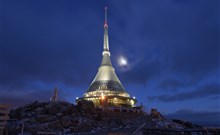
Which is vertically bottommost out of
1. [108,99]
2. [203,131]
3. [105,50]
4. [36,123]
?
[203,131]

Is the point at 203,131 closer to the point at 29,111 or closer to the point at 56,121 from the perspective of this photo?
the point at 56,121

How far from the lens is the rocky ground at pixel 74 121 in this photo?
1200 inches

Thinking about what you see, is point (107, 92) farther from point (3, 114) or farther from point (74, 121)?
point (3, 114)

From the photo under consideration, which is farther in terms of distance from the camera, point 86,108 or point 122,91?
point 122,91

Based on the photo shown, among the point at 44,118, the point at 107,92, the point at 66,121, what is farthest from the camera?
the point at 107,92

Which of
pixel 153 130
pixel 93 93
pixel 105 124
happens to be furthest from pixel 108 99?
pixel 153 130

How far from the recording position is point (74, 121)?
3475 cm

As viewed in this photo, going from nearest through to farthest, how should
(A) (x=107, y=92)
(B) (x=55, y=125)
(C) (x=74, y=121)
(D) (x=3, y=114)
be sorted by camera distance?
A: 1. (D) (x=3, y=114)
2. (B) (x=55, y=125)
3. (C) (x=74, y=121)
4. (A) (x=107, y=92)

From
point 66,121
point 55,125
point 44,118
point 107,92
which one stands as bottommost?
point 55,125

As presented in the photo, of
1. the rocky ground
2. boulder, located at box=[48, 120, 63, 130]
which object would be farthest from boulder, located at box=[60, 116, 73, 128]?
boulder, located at box=[48, 120, 63, 130]

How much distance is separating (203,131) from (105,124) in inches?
1012

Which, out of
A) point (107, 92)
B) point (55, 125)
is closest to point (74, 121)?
point (55, 125)

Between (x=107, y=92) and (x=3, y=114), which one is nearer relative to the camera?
(x=3, y=114)

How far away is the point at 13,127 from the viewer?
29453 mm
